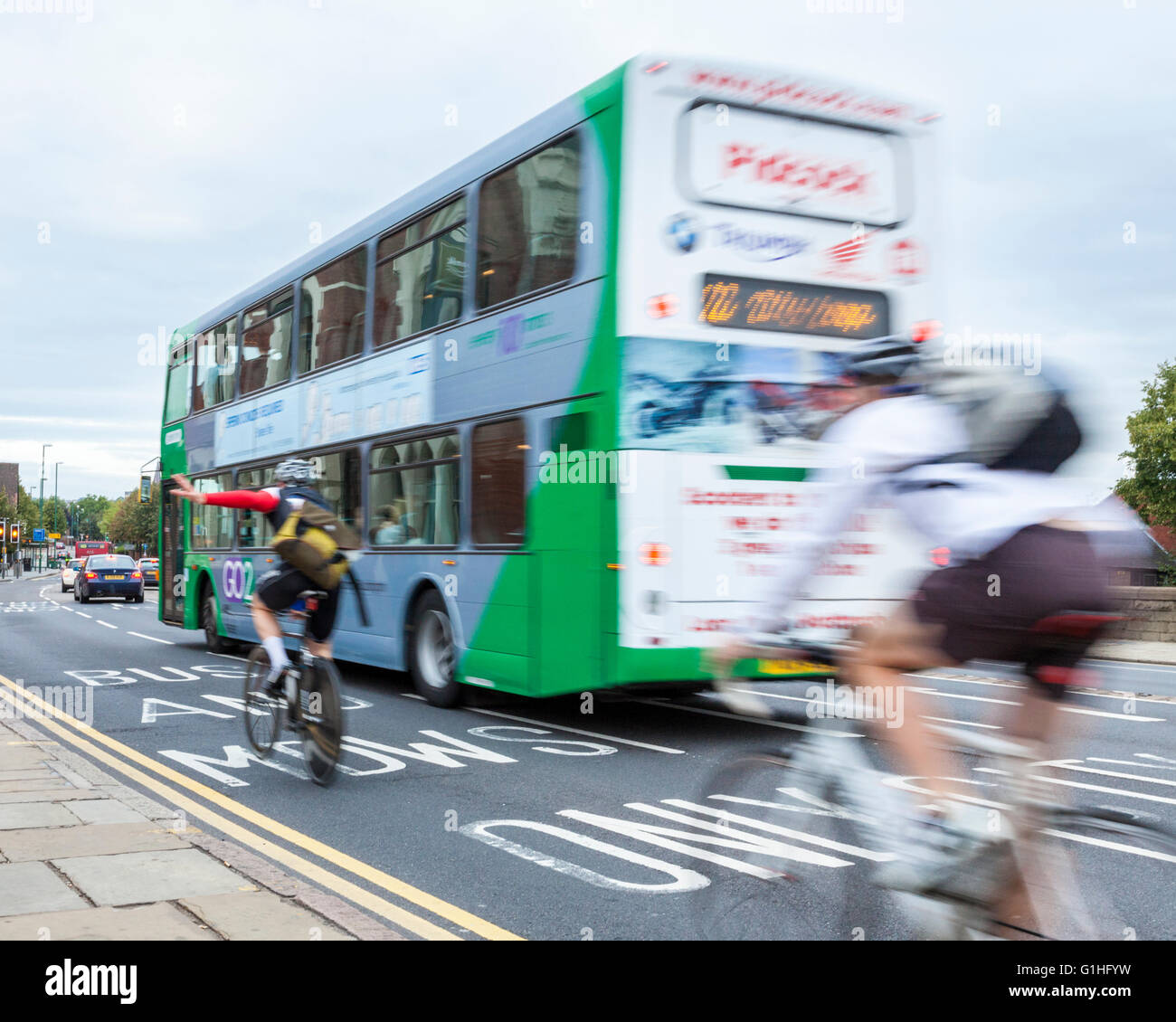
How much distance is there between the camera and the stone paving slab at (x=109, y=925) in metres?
3.94

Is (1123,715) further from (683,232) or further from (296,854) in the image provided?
(296,854)

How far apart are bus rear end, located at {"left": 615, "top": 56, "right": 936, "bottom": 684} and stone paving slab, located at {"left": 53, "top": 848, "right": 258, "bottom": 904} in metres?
3.40

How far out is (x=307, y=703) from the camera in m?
7.19

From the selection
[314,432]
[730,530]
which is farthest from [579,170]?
[314,432]

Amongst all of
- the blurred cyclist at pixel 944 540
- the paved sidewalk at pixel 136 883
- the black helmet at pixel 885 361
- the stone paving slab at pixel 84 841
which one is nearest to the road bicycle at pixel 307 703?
the paved sidewalk at pixel 136 883

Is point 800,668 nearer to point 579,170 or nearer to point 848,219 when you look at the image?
point 848,219

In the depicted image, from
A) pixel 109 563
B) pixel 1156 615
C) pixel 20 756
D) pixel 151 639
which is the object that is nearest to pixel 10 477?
pixel 109 563

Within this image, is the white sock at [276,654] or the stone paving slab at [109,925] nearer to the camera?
the stone paving slab at [109,925]

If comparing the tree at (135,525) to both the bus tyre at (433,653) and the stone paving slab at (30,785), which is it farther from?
the stone paving slab at (30,785)

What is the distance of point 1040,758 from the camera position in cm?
318

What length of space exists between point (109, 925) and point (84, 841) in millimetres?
1429

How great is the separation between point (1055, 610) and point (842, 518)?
1.96 feet

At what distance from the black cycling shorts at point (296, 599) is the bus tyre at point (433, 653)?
2834mm

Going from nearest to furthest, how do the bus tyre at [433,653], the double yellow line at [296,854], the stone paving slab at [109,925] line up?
the stone paving slab at [109,925] → the double yellow line at [296,854] → the bus tyre at [433,653]
